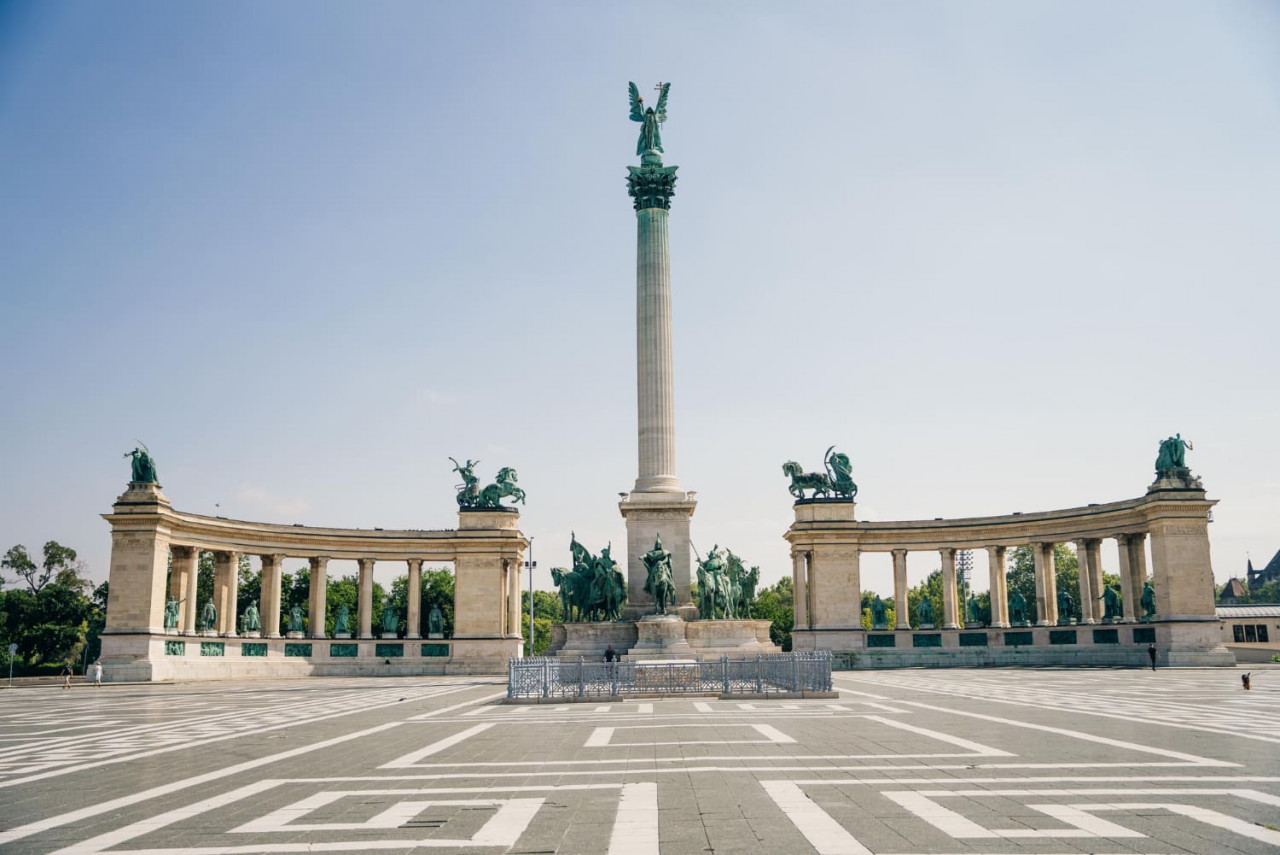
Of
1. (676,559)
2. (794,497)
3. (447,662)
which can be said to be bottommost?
Result: (447,662)

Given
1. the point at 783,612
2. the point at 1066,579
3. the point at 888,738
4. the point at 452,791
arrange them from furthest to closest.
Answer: the point at 783,612, the point at 1066,579, the point at 888,738, the point at 452,791

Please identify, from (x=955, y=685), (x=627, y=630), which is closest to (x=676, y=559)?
(x=627, y=630)

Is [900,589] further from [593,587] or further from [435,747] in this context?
[435,747]

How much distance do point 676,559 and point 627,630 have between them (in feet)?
15.7

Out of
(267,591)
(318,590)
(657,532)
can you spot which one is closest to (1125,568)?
(657,532)

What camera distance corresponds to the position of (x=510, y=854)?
32.9 ft

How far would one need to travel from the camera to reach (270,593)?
247 ft

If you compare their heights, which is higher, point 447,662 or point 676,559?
point 676,559

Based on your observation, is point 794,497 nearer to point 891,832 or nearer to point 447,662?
point 447,662

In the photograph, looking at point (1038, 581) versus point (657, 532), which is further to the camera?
point (1038, 581)

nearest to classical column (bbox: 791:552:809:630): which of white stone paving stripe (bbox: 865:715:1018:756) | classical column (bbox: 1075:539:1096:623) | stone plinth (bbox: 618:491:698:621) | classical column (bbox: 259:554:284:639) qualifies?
classical column (bbox: 1075:539:1096:623)

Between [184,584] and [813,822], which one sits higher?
[184,584]

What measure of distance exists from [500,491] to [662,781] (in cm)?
6893

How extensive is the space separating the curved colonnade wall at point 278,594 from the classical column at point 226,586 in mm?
96
